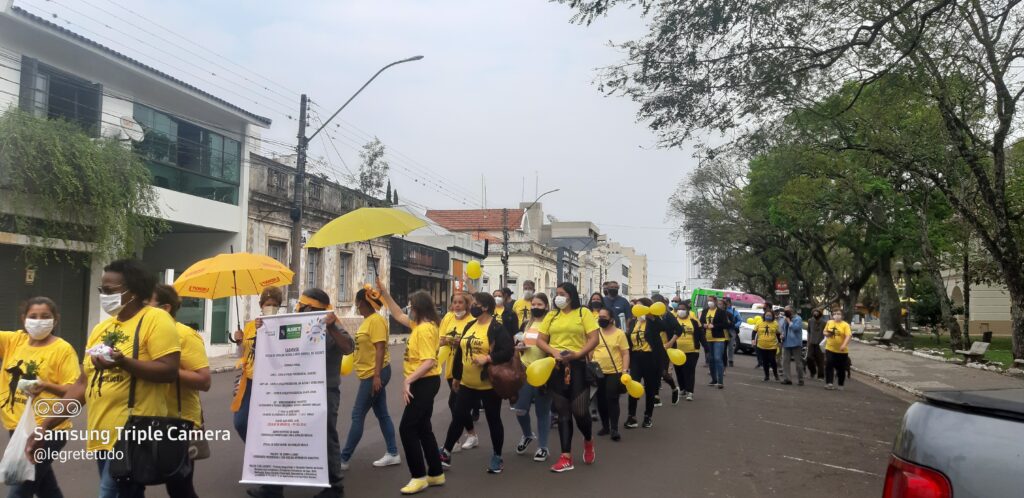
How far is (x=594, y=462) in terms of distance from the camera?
7.30 metres

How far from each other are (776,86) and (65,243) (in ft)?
44.3

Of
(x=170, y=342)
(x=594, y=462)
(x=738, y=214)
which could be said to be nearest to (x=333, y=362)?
(x=170, y=342)

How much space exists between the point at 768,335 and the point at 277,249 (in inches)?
607

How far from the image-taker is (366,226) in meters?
6.33

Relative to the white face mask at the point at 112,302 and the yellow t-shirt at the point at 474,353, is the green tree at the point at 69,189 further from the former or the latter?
the white face mask at the point at 112,302

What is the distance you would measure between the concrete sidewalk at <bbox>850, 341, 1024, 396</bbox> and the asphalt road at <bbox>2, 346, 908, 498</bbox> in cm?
519

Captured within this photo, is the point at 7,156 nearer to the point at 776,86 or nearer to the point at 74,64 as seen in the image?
the point at 74,64

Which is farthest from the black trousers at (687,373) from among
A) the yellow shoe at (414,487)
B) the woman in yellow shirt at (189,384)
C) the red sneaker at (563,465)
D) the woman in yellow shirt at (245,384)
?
the woman in yellow shirt at (189,384)

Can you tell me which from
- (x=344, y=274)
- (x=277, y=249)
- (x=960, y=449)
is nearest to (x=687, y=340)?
(x=960, y=449)

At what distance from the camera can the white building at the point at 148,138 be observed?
15.6 meters

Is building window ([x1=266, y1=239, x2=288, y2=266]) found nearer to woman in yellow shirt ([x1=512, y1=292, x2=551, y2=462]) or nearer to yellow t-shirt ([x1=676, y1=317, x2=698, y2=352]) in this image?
yellow t-shirt ([x1=676, y1=317, x2=698, y2=352])

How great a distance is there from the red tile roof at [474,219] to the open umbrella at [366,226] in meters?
55.2

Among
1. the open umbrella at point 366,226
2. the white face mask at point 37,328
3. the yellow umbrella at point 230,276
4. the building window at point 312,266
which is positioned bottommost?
the white face mask at point 37,328

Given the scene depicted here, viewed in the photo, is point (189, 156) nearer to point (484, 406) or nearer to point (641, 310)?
point (641, 310)
